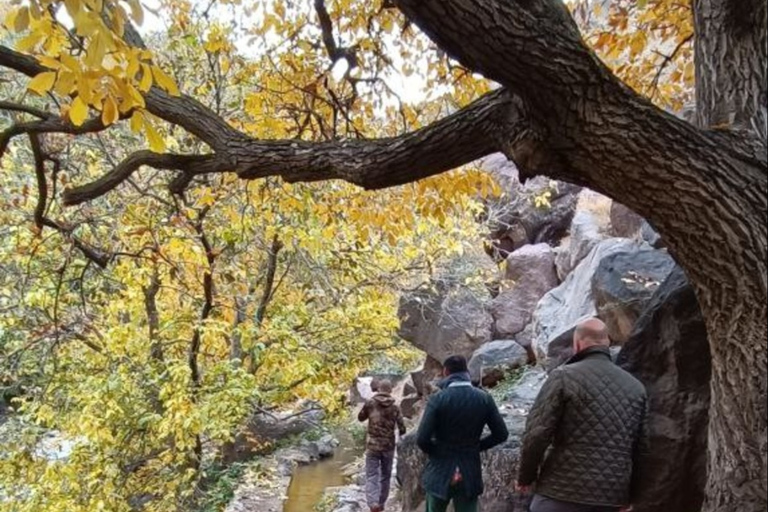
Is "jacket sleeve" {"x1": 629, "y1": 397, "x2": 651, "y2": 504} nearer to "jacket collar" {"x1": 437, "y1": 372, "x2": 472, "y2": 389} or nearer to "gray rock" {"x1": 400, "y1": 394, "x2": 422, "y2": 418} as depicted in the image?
"jacket collar" {"x1": 437, "y1": 372, "x2": 472, "y2": 389}

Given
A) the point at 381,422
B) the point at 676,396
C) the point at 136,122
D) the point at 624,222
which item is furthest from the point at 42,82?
the point at 624,222

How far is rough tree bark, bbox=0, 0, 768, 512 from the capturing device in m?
2.38

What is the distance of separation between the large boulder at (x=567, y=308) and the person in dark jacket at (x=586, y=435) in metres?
4.71

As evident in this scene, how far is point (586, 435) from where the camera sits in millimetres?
3508

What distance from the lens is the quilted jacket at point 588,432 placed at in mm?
3496

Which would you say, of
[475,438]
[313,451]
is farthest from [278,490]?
[475,438]

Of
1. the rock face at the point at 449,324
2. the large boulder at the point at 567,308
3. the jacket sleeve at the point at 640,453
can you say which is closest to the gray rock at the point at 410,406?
the rock face at the point at 449,324

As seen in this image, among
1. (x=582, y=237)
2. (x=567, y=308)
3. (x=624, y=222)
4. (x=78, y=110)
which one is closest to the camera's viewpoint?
(x=78, y=110)

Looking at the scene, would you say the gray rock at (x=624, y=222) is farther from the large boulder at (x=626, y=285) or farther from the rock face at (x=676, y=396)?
the rock face at (x=676, y=396)

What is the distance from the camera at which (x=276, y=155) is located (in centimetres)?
354

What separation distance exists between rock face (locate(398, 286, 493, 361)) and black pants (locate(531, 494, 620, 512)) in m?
12.1

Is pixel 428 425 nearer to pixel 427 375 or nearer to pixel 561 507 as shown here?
pixel 561 507

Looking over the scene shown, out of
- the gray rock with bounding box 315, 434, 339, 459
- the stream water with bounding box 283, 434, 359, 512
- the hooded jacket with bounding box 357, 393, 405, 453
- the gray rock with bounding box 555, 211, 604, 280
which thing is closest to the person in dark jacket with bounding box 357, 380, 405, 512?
the hooded jacket with bounding box 357, 393, 405, 453

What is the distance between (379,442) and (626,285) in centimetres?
346
